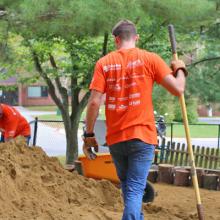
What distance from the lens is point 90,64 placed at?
43.0 ft

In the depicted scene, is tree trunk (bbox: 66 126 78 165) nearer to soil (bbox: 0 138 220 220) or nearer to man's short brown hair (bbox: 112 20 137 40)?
soil (bbox: 0 138 220 220)

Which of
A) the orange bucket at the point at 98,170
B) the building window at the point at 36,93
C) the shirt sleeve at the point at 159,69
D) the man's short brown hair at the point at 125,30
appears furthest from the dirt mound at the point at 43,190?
the building window at the point at 36,93

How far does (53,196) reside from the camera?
248 inches

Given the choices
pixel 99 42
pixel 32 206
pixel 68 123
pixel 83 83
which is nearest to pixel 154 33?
pixel 99 42

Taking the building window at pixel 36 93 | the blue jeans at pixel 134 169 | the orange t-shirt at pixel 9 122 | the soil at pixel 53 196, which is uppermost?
the building window at pixel 36 93

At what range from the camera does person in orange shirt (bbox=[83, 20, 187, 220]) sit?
4.31 m

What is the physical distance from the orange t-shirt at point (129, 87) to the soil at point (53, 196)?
1690mm

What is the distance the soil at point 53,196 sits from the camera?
18.9 ft

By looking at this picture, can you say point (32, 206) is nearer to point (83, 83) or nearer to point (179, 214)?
point (179, 214)

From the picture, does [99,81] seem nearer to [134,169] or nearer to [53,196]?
[134,169]

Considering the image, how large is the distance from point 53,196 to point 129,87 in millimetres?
2409

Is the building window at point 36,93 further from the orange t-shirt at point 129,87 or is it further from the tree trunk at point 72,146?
the orange t-shirt at point 129,87

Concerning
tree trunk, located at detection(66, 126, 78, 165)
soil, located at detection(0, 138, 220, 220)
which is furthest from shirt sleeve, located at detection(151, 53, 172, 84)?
tree trunk, located at detection(66, 126, 78, 165)

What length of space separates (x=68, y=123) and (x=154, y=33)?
4.37 m
